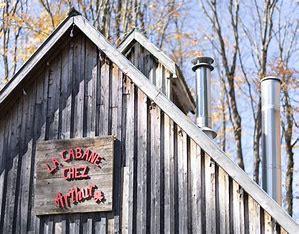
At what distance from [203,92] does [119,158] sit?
3279mm

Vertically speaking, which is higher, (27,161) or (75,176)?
(27,161)

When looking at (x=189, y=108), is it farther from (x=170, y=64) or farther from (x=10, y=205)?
(x=10, y=205)

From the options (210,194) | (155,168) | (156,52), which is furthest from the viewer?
(156,52)

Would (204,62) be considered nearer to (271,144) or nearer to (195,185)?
(271,144)

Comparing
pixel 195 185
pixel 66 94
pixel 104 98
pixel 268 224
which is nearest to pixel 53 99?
pixel 66 94

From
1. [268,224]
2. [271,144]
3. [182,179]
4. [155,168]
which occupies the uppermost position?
[271,144]

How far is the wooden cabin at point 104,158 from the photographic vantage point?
10023 millimetres

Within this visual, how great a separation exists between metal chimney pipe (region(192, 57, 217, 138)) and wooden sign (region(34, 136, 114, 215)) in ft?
9.62

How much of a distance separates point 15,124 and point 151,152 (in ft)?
7.98

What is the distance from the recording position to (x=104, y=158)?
35.3 feet

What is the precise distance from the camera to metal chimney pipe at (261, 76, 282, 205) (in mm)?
11914

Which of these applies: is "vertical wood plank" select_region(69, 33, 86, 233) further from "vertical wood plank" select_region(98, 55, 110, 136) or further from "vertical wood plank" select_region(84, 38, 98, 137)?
"vertical wood plank" select_region(98, 55, 110, 136)

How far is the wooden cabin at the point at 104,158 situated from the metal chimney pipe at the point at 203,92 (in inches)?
103

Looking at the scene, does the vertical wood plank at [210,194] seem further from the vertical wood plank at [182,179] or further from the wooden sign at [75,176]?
the wooden sign at [75,176]
